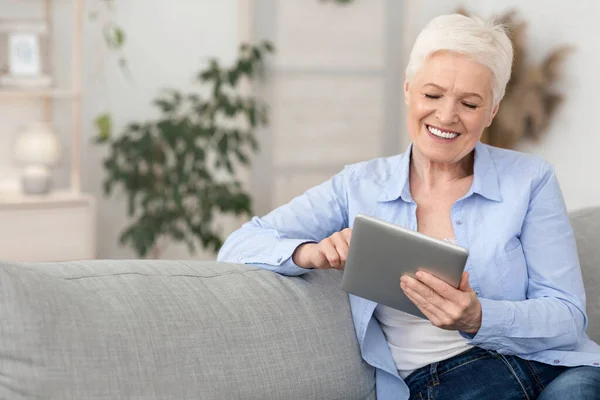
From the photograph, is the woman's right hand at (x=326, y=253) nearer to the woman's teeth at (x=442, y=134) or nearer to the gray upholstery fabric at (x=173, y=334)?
the gray upholstery fabric at (x=173, y=334)

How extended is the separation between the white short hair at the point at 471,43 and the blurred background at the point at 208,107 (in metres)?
2.31

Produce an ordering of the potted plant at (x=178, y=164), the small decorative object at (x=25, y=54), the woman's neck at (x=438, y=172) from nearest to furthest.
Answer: the woman's neck at (x=438, y=172), the small decorative object at (x=25, y=54), the potted plant at (x=178, y=164)

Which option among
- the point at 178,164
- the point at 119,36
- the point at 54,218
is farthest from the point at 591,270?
the point at 119,36

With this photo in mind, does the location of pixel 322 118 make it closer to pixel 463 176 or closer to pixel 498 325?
pixel 463 176

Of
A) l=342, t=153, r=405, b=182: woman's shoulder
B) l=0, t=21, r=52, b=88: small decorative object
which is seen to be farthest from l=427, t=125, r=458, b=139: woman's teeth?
l=0, t=21, r=52, b=88: small decorative object

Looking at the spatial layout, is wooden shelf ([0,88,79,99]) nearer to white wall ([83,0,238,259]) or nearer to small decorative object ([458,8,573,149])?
white wall ([83,0,238,259])

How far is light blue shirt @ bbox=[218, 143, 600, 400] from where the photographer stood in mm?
1682

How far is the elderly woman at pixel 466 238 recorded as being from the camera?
5.49 feet

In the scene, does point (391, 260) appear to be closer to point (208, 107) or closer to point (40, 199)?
point (40, 199)

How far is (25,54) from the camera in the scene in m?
3.83

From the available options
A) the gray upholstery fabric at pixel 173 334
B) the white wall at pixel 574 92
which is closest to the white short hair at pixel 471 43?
the gray upholstery fabric at pixel 173 334

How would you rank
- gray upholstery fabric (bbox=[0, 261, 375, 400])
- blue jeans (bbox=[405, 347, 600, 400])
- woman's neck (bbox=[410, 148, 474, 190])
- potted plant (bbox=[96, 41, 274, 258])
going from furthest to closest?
potted plant (bbox=[96, 41, 274, 258])
woman's neck (bbox=[410, 148, 474, 190])
blue jeans (bbox=[405, 347, 600, 400])
gray upholstery fabric (bbox=[0, 261, 375, 400])

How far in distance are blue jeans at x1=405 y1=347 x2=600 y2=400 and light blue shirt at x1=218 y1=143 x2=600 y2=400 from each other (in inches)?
1.0

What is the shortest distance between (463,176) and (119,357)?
89cm
